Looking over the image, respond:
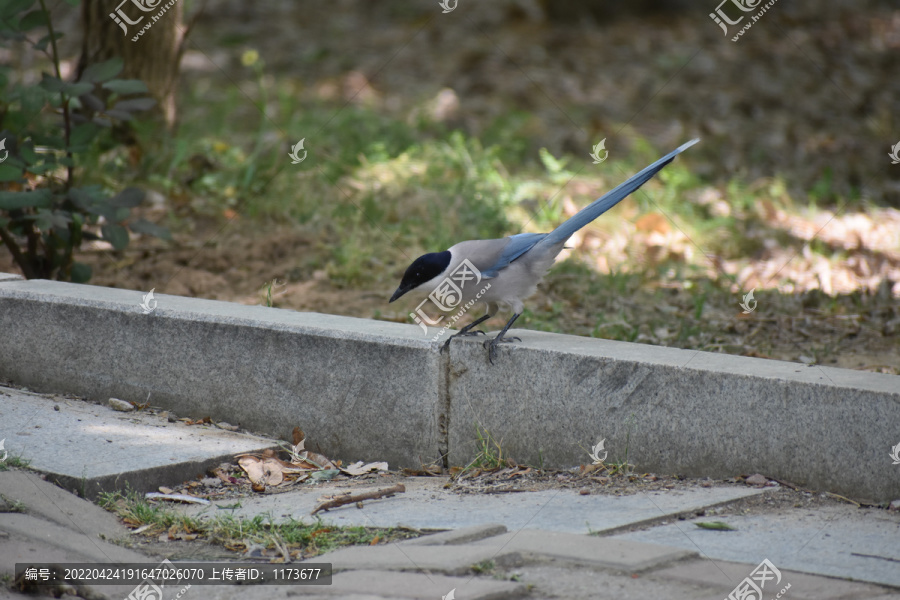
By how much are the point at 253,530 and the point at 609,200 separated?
5.82ft

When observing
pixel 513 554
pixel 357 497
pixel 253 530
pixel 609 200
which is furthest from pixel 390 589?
pixel 609 200

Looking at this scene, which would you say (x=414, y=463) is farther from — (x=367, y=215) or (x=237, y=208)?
(x=237, y=208)

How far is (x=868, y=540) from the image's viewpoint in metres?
2.64

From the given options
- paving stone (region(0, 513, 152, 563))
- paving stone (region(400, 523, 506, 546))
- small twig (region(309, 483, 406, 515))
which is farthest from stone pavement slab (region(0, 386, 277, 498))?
paving stone (region(400, 523, 506, 546))

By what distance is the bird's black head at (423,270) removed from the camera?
11.6 feet

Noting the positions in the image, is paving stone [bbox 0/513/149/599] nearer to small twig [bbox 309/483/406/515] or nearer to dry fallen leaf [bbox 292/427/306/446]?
small twig [bbox 309/483/406/515]

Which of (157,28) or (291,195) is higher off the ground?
(157,28)

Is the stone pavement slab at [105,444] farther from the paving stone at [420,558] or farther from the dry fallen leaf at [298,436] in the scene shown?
the paving stone at [420,558]

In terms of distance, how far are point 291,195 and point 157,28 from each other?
4.69 ft

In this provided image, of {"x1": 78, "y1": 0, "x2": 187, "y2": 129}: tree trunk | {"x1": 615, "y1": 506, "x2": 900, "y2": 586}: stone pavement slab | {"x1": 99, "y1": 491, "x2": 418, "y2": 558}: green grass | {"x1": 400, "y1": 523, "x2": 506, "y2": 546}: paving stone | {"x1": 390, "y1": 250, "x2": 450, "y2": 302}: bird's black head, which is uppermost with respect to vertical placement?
{"x1": 78, "y1": 0, "x2": 187, "y2": 129}: tree trunk

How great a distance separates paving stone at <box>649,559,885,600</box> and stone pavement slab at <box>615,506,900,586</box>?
1.9 inches

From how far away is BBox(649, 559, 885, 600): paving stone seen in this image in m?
2.27

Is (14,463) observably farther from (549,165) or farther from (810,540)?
(549,165)

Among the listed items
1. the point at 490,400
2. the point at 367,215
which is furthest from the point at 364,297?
the point at 490,400
